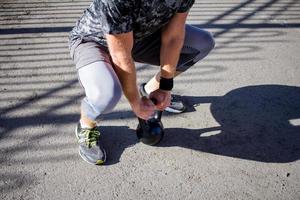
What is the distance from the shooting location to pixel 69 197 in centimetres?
209

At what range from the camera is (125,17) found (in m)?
1.74

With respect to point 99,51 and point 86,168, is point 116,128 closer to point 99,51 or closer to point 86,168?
point 86,168

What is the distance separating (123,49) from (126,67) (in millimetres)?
132

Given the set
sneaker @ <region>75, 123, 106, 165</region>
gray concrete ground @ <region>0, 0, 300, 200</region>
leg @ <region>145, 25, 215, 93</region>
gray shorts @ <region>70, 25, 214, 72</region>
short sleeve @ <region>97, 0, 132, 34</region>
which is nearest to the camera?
short sleeve @ <region>97, 0, 132, 34</region>

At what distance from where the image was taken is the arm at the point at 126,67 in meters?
1.79

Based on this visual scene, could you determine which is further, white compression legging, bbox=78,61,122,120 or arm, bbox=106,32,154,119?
white compression legging, bbox=78,61,122,120

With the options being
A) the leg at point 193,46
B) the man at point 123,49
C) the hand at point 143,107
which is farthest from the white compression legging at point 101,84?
the leg at point 193,46

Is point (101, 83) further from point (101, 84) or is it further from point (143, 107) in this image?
point (143, 107)

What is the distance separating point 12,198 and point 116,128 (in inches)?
36.9

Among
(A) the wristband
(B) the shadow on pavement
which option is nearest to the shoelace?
(B) the shadow on pavement

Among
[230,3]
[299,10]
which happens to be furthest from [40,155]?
[299,10]

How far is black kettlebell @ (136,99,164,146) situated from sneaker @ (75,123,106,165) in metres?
0.32

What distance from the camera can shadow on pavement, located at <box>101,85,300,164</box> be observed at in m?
2.47

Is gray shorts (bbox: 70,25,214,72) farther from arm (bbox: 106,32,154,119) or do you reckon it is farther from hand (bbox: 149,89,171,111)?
hand (bbox: 149,89,171,111)
